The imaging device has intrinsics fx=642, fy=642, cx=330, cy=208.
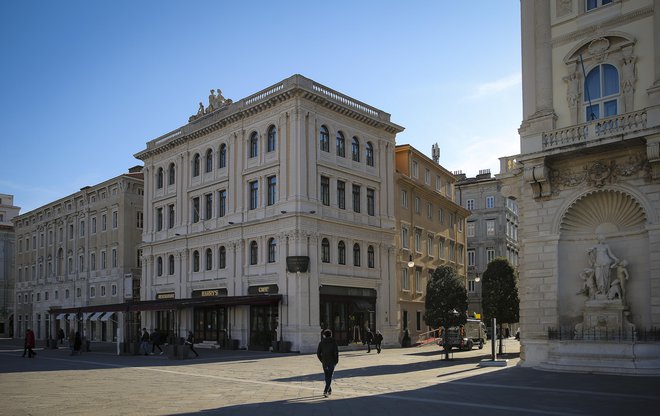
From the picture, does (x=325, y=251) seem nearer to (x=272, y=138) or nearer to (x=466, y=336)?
(x=272, y=138)

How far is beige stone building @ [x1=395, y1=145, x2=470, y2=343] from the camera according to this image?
5375 cm

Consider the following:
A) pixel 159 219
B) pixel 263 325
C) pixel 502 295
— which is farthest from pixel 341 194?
pixel 159 219

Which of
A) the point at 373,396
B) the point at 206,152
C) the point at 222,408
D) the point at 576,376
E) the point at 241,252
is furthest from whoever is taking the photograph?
the point at 206,152

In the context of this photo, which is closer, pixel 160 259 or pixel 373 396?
pixel 373 396

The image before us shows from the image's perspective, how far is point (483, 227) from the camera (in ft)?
263

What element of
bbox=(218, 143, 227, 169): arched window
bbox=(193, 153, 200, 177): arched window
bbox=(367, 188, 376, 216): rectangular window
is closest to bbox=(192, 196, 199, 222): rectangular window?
bbox=(193, 153, 200, 177): arched window

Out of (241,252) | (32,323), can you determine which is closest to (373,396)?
(241,252)

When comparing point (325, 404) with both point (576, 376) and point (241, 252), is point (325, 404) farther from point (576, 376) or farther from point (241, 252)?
point (241, 252)

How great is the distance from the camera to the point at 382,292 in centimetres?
4972

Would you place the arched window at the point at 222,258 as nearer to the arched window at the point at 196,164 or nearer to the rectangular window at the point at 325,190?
the arched window at the point at 196,164

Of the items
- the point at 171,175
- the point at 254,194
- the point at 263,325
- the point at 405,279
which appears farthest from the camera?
the point at 171,175

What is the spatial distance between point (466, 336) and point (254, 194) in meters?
19.4

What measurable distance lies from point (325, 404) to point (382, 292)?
33138 mm

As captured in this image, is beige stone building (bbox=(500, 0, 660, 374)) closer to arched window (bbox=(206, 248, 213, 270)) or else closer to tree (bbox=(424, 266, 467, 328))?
tree (bbox=(424, 266, 467, 328))
